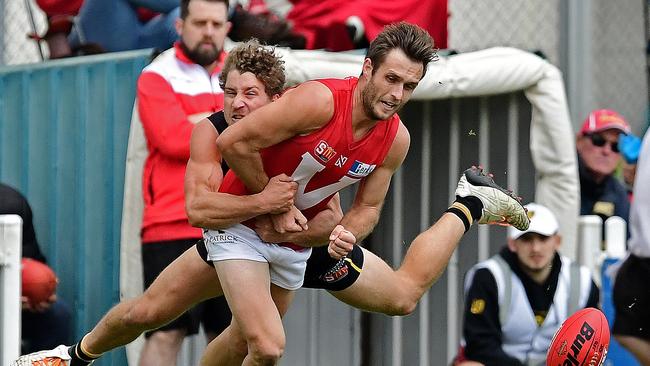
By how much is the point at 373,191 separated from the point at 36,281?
254cm

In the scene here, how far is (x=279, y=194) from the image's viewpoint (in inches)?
270

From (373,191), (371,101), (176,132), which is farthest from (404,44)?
(176,132)

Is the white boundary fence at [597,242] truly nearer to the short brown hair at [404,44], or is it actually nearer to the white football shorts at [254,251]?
the white football shorts at [254,251]

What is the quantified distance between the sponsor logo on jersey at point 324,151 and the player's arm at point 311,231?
0.34 m

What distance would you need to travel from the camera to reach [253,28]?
939cm

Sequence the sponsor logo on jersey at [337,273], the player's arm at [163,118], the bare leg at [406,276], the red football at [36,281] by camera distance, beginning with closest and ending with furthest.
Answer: the sponsor logo on jersey at [337,273]
the bare leg at [406,276]
the player's arm at [163,118]
the red football at [36,281]

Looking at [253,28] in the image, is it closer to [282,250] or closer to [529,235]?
A: [529,235]

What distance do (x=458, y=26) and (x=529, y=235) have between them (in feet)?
10.9

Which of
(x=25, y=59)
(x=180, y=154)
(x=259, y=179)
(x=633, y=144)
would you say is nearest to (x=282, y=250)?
(x=259, y=179)

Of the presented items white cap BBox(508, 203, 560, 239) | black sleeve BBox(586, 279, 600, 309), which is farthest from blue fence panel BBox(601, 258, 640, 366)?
white cap BBox(508, 203, 560, 239)

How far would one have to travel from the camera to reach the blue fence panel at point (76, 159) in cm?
936

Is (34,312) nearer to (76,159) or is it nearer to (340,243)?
(76,159)

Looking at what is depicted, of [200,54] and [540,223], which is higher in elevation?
[200,54]

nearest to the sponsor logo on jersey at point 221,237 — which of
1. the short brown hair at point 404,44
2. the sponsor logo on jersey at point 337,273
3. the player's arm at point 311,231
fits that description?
the player's arm at point 311,231
